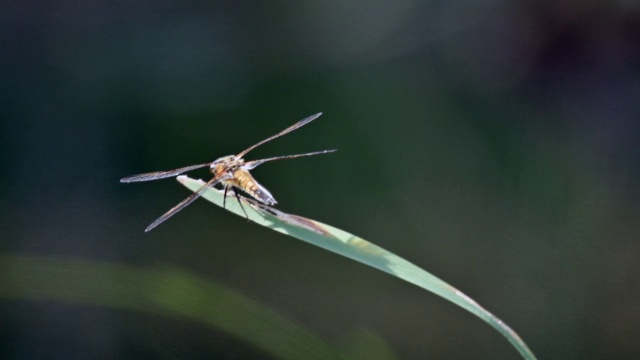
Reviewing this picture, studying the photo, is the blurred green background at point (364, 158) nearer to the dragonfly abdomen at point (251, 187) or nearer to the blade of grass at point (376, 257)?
the dragonfly abdomen at point (251, 187)

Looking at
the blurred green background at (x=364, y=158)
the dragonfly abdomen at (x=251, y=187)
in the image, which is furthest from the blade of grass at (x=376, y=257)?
the blurred green background at (x=364, y=158)

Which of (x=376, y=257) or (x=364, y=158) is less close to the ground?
(x=364, y=158)

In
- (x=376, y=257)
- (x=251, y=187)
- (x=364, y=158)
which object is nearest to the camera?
(x=376, y=257)

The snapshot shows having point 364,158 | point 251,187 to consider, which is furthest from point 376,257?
point 364,158

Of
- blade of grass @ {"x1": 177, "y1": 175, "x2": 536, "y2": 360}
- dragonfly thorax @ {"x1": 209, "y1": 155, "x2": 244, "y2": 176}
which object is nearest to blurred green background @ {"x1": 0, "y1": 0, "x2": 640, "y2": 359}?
dragonfly thorax @ {"x1": 209, "y1": 155, "x2": 244, "y2": 176}

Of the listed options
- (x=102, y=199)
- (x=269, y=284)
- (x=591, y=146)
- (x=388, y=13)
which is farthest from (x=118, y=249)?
(x=591, y=146)

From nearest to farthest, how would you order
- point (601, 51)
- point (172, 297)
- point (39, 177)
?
point (172, 297)
point (601, 51)
point (39, 177)

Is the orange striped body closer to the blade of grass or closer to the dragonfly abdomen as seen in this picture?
the dragonfly abdomen

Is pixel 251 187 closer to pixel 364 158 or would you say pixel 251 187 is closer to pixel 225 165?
pixel 225 165

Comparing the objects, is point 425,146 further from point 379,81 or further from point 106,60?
point 106,60
